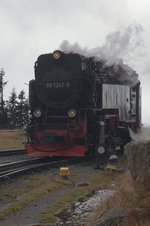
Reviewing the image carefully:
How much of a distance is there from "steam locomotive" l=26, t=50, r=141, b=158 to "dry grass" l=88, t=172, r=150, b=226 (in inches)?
196

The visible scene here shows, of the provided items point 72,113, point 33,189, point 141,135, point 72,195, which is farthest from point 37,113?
point 141,135

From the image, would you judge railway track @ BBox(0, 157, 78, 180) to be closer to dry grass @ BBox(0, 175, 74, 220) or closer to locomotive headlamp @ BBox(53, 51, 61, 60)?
dry grass @ BBox(0, 175, 74, 220)

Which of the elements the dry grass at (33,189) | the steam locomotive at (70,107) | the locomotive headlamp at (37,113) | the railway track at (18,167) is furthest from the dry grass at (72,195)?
the locomotive headlamp at (37,113)

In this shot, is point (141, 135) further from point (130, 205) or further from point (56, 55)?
point (130, 205)

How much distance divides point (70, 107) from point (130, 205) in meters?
7.80

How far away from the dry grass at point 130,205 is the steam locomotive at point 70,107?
498 centimetres

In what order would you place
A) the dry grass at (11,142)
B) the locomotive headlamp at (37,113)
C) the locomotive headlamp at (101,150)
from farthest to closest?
the dry grass at (11,142)
the locomotive headlamp at (37,113)
the locomotive headlamp at (101,150)

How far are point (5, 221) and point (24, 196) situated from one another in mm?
1542

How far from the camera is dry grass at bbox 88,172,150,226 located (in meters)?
4.57

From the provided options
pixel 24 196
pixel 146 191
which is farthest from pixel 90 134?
pixel 146 191

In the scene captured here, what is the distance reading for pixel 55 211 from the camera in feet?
20.9

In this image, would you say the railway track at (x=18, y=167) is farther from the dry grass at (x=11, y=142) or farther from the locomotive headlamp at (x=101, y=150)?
the dry grass at (x=11, y=142)

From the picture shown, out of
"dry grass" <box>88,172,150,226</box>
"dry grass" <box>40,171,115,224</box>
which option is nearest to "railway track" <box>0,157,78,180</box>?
"dry grass" <box>40,171,115,224</box>

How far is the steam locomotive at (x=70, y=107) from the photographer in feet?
40.8
